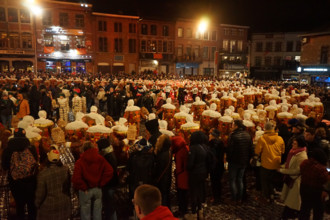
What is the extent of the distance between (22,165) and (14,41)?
34.9m

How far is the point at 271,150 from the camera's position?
5.54m

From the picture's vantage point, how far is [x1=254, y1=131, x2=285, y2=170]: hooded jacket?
555cm

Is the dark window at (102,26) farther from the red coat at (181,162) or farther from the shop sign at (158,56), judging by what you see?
the red coat at (181,162)

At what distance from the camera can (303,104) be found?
37.7ft

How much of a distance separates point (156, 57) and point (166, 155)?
38.0 metres

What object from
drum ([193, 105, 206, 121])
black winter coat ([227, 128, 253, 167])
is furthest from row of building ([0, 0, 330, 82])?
black winter coat ([227, 128, 253, 167])

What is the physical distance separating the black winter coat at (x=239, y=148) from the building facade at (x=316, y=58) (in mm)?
29804

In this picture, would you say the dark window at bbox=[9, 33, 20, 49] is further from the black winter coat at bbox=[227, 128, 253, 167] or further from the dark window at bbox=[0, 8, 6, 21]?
the black winter coat at bbox=[227, 128, 253, 167]

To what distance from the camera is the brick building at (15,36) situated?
33.1 meters

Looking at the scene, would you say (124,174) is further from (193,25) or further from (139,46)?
(193,25)

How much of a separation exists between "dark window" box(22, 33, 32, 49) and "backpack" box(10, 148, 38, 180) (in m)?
34.6

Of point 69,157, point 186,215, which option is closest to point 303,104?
point 186,215

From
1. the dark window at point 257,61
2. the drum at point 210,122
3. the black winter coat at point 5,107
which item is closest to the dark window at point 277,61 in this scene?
the dark window at point 257,61

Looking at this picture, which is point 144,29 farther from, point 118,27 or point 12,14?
point 12,14
